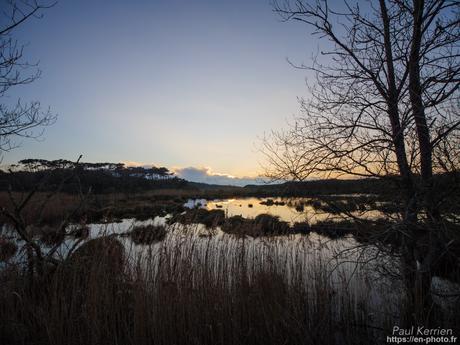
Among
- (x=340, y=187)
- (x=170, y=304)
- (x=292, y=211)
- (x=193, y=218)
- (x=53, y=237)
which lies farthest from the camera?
(x=292, y=211)

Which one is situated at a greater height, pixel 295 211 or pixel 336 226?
pixel 336 226

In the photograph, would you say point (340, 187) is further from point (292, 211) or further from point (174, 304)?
point (292, 211)

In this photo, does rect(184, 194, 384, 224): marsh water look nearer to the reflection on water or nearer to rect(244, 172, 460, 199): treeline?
the reflection on water

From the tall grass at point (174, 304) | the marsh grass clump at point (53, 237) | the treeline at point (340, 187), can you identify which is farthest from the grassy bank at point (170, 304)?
the treeline at point (340, 187)

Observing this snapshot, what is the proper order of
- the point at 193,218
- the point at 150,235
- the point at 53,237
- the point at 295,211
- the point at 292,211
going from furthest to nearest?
the point at 292,211 → the point at 295,211 → the point at 150,235 → the point at 193,218 → the point at 53,237

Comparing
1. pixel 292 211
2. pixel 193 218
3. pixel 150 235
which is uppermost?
pixel 193 218

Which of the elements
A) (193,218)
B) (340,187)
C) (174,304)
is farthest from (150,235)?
(340,187)

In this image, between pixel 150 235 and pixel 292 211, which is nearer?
pixel 150 235

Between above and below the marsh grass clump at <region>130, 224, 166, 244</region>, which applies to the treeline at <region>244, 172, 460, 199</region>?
above

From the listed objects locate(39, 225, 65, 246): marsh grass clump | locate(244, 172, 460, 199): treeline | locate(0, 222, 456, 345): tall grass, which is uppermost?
locate(244, 172, 460, 199): treeline

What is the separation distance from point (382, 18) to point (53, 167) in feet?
21.0

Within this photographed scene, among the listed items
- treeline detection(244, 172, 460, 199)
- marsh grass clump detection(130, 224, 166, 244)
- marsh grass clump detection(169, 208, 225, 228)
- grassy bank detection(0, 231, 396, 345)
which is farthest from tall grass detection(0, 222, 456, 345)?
treeline detection(244, 172, 460, 199)

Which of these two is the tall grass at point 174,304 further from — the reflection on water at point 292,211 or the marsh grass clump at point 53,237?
the reflection on water at point 292,211

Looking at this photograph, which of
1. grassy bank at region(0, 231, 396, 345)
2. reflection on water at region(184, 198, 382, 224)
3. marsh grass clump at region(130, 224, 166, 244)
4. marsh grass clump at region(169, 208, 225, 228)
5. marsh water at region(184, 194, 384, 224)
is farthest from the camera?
marsh grass clump at region(169, 208, 225, 228)
